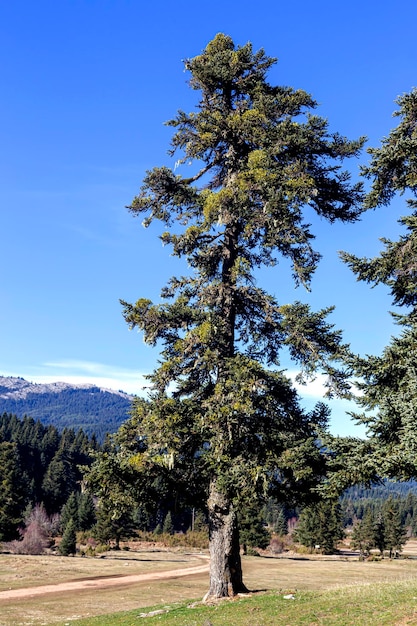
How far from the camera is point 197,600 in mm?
16766

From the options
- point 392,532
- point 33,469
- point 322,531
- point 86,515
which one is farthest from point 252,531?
point 33,469

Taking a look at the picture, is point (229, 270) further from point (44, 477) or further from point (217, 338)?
point (44, 477)

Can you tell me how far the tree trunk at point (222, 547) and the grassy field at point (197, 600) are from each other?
Result: 2.00 ft

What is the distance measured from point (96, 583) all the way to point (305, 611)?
2684cm

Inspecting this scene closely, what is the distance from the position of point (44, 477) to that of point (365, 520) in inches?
2607

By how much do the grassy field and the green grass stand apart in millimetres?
23

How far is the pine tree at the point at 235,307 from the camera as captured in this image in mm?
14805

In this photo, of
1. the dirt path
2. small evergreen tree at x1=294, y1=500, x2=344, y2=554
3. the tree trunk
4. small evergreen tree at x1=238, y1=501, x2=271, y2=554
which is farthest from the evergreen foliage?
the tree trunk

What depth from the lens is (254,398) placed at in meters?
15.0

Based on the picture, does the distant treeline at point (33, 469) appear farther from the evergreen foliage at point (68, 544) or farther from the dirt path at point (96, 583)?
the dirt path at point (96, 583)

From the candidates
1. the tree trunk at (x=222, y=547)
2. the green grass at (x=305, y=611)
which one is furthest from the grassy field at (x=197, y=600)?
the tree trunk at (x=222, y=547)

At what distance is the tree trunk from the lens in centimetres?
1534

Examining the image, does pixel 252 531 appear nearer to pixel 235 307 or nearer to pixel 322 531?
pixel 322 531

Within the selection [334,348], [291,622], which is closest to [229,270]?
[334,348]
